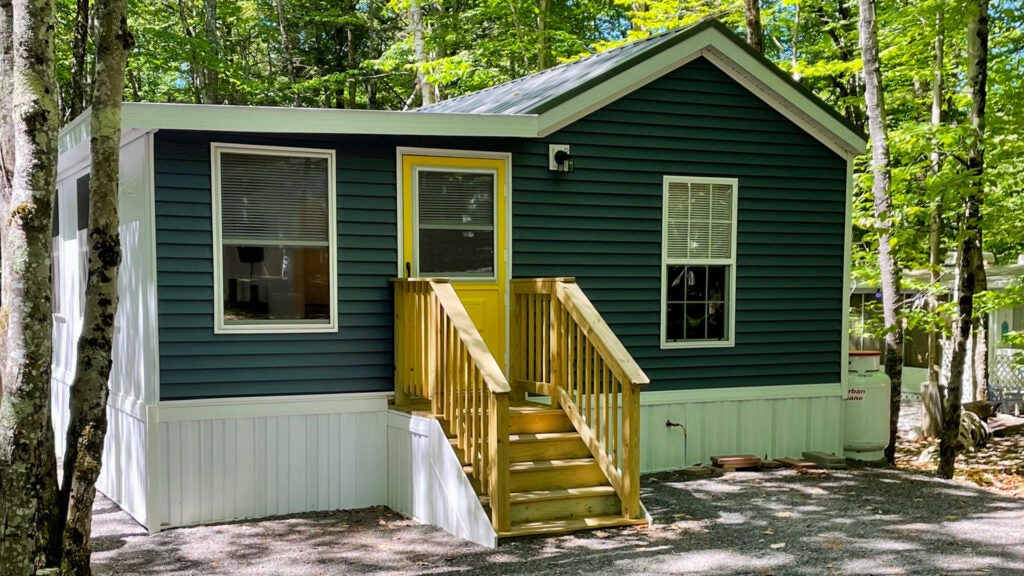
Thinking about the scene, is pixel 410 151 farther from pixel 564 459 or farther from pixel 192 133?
pixel 564 459

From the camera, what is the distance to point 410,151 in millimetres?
7211

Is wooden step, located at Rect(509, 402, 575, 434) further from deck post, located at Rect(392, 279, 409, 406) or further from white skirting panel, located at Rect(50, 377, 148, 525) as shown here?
white skirting panel, located at Rect(50, 377, 148, 525)

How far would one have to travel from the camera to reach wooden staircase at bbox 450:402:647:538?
5953mm

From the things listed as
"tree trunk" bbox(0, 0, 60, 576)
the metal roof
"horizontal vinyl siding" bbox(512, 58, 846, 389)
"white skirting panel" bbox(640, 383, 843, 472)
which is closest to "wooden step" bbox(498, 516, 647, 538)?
"white skirting panel" bbox(640, 383, 843, 472)

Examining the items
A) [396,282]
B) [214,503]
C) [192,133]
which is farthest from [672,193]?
[214,503]

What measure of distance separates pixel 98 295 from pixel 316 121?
225 cm

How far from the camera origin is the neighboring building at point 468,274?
21.4ft

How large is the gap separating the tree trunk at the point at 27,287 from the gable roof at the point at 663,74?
3.91 meters

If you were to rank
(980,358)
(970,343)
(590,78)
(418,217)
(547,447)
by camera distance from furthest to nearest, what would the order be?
(970,343) → (980,358) → (590,78) → (418,217) → (547,447)

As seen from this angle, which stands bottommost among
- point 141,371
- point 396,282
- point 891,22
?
point 141,371

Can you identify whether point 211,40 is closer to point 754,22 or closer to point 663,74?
point 754,22

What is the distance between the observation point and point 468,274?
7484 millimetres

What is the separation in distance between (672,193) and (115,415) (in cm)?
521

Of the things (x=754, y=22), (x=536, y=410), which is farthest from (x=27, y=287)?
(x=754, y=22)
